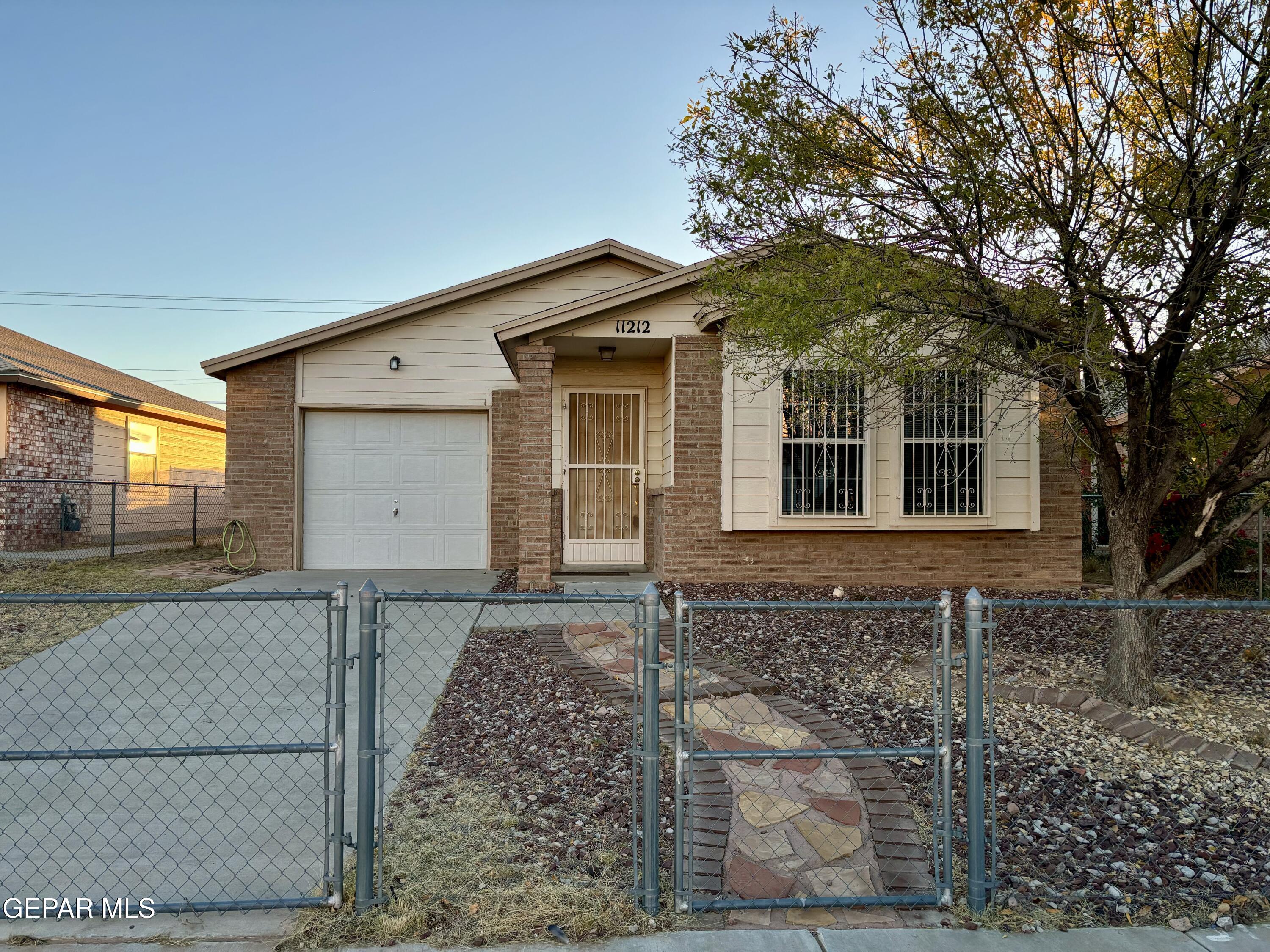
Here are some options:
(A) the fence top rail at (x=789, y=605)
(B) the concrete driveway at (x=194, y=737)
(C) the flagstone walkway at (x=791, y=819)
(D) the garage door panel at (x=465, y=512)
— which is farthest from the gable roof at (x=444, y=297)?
(A) the fence top rail at (x=789, y=605)

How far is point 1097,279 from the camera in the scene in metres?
4.94

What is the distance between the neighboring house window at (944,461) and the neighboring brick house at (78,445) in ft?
39.7

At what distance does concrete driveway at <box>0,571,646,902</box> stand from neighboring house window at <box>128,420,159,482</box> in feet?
37.1

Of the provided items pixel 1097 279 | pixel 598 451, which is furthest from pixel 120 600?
pixel 598 451

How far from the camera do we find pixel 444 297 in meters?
12.1

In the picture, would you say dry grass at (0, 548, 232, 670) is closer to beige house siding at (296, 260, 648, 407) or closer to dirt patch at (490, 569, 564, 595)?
beige house siding at (296, 260, 648, 407)

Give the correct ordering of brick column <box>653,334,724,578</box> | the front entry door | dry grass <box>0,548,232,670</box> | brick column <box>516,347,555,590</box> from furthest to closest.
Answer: the front entry door
brick column <box>653,334,724,578</box>
brick column <box>516,347,555,590</box>
dry grass <box>0,548,232,670</box>

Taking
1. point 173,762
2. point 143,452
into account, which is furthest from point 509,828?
point 143,452

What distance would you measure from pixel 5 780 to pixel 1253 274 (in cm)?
739

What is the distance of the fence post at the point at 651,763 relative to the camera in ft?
9.27

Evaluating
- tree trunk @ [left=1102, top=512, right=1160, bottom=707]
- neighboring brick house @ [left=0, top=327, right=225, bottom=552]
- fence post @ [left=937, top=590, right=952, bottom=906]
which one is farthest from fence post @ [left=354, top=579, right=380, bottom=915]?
neighboring brick house @ [left=0, top=327, right=225, bottom=552]

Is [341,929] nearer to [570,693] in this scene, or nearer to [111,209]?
[570,693]

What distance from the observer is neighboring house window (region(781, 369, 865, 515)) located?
9.48 meters

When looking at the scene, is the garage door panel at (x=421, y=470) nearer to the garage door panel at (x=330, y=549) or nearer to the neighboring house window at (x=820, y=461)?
the garage door panel at (x=330, y=549)
